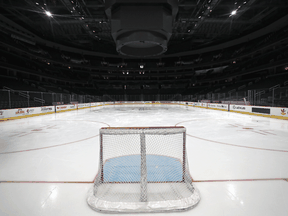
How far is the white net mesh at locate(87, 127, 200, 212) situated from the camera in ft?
7.30

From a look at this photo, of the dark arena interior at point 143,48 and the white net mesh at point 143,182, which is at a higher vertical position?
the dark arena interior at point 143,48

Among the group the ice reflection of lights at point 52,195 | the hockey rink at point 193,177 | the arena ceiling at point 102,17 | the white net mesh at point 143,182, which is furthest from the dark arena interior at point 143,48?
the ice reflection of lights at point 52,195

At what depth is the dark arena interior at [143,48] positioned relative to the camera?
6.23 meters

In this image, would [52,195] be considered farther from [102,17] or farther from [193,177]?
[102,17]

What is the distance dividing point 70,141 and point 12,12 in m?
26.3

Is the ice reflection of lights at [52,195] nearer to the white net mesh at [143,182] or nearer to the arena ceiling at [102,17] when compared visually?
the white net mesh at [143,182]

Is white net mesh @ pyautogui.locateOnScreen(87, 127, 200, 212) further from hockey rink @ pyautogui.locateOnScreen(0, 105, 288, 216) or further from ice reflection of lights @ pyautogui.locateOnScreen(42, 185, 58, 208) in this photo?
ice reflection of lights @ pyautogui.locateOnScreen(42, 185, 58, 208)

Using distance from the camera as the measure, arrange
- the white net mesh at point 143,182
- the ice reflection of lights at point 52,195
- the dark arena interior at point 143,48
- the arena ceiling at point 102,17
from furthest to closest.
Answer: the arena ceiling at point 102,17 → the dark arena interior at point 143,48 → the ice reflection of lights at point 52,195 → the white net mesh at point 143,182

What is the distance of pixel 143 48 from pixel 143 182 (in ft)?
23.4

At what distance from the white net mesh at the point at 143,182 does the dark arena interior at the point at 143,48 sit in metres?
4.03

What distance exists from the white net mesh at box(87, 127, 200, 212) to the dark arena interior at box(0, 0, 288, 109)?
4.03 m

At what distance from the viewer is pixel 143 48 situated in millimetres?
8000

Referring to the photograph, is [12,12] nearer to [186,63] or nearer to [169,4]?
[169,4]

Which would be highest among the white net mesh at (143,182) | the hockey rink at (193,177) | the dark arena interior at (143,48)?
the dark arena interior at (143,48)
